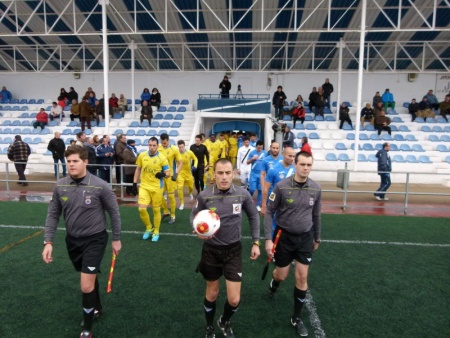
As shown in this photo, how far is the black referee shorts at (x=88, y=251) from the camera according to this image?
367cm

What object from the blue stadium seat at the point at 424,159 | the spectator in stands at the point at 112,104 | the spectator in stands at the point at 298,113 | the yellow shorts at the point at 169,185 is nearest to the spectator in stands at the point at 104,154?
the yellow shorts at the point at 169,185

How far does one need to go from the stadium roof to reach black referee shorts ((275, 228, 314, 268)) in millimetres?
12537

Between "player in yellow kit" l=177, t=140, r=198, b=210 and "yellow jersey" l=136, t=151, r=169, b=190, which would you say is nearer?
"yellow jersey" l=136, t=151, r=169, b=190

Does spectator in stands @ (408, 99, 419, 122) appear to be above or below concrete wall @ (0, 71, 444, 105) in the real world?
below

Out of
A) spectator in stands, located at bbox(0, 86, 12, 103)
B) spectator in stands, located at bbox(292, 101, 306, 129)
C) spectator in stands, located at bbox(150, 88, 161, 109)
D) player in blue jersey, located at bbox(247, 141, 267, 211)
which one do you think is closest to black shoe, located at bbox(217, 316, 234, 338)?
player in blue jersey, located at bbox(247, 141, 267, 211)

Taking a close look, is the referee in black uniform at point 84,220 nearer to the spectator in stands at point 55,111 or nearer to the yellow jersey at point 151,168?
the yellow jersey at point 151,168

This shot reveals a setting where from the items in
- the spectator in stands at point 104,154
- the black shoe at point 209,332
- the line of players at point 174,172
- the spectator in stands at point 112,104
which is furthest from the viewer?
the spectator in stands at point 112,104

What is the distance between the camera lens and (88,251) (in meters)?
3.70

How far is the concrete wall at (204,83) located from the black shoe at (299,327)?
21.6m

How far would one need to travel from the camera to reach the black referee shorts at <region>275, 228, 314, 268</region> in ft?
13.3

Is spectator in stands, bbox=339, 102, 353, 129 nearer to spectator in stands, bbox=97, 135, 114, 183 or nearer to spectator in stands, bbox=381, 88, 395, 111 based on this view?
spectator in stands, bbox=381, 88, 395, 111

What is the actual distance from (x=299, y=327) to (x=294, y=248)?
849 mm

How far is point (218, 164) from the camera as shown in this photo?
3.52 metres

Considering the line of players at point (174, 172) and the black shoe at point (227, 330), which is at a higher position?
the line of players at point (174, 172)
